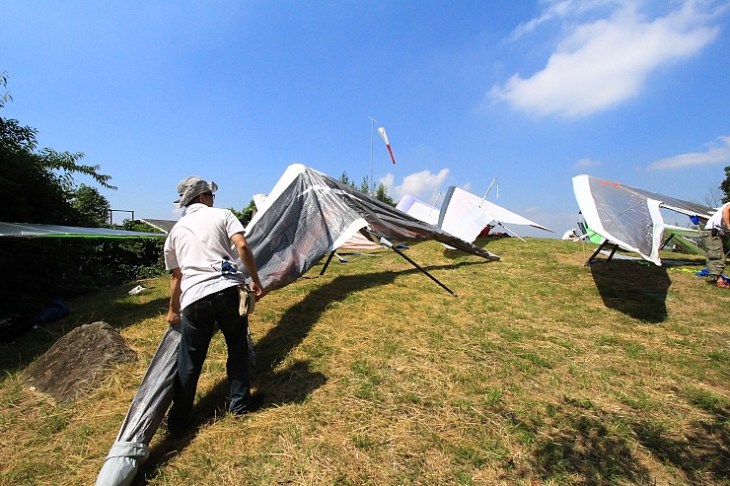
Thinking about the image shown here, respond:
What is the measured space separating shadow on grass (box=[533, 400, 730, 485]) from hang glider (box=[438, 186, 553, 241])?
801cm

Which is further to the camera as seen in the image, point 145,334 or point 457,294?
point 457,294

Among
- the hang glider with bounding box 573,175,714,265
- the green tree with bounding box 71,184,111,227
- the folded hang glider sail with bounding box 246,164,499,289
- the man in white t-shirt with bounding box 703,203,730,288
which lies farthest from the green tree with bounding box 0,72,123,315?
the man in white t-shirt with bounding box 703,203,730,288

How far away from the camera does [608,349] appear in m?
3.63

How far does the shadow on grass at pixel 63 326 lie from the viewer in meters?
3.88

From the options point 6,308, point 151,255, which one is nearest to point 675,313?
point 6,308

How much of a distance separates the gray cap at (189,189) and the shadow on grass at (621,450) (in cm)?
298

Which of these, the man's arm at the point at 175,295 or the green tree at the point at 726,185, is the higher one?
the green tree at the point at 726,185

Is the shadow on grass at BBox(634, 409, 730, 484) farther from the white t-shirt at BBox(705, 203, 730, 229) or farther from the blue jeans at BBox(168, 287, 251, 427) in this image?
the white t-shirt at BBox(705, 203, 730, 229)

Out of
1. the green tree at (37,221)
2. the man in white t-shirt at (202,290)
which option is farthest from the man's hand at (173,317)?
the green tree at (37,221)

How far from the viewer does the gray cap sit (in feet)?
8.70

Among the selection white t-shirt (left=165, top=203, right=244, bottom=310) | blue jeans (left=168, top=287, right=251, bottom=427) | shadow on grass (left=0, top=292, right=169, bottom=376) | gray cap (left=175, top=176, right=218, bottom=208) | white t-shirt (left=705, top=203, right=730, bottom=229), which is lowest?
shadow on grass (left=0, top=292, right=169, bottom=376)

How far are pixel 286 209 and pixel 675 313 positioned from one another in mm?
5600

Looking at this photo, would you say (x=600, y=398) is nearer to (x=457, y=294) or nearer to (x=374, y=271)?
(x=457, y=294)

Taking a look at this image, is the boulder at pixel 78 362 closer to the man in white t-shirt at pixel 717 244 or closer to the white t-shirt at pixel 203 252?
the white t-shirt at pixel 203 252
